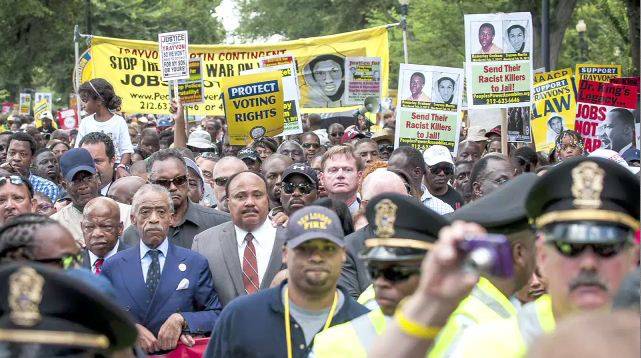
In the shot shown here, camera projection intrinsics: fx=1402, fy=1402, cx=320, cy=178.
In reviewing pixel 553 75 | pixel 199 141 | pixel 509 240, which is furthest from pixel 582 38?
pixel 509 240

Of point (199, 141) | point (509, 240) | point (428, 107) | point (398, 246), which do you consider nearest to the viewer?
point (398, 246)

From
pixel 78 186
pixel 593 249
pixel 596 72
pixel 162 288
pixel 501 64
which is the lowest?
pixel 162 288

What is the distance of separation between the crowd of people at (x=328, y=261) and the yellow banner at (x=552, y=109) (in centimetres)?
463

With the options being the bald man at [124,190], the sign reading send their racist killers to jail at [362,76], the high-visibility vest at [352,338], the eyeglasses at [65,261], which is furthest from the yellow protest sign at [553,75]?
the eyeglasses at [65,261]

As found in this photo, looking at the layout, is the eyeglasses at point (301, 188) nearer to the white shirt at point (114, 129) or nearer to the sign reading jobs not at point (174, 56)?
the white shirt at point (114, 129)

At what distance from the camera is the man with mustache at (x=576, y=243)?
380 cm

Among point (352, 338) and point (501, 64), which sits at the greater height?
point (501, 64)

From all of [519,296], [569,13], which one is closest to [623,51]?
[569,13]

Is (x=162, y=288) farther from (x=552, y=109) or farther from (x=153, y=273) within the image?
(x=552, y=109)

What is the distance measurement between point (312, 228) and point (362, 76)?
1492 cm

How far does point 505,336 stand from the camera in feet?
12.8

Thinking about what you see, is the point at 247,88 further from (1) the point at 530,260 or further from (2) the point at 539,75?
(1) the point at 530,260

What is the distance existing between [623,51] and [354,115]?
17.7 meters

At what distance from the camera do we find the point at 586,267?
3.79 meters
